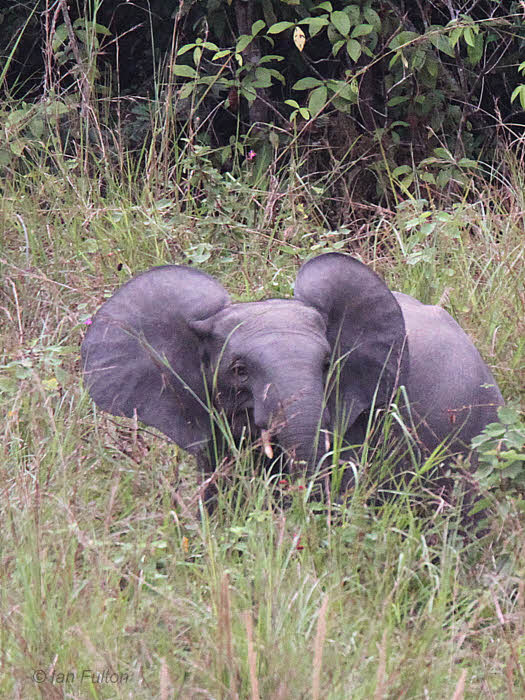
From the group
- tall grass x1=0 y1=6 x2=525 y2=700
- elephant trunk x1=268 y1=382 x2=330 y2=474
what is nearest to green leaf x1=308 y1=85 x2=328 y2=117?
tall grass x1=0 y1=6 x2=525 y2=700

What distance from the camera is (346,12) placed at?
582 cm

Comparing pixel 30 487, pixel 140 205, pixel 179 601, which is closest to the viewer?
pixel 179 601

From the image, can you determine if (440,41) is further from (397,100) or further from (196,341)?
(196,341)

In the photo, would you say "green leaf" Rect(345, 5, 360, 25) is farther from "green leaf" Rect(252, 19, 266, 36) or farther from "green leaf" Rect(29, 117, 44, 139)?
"green leaf" Rect(29, 117, 44, 139)

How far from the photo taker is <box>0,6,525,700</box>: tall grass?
2.26 m

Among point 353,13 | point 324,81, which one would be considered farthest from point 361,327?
point 353,13

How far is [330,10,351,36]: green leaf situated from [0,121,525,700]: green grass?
50.1 inches

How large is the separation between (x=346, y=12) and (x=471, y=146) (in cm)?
134

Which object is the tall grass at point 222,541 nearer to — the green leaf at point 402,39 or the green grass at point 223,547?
the green grass at point 223,547

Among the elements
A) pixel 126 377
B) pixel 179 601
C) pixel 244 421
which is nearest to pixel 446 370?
pixel 244 421

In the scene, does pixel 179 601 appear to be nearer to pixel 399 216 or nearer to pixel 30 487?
pixel 30 487

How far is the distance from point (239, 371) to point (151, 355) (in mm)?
347

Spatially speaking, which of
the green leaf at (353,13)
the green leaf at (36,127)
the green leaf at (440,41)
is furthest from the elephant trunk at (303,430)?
the green leaf at (353,13)

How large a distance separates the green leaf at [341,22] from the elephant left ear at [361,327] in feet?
8.26
